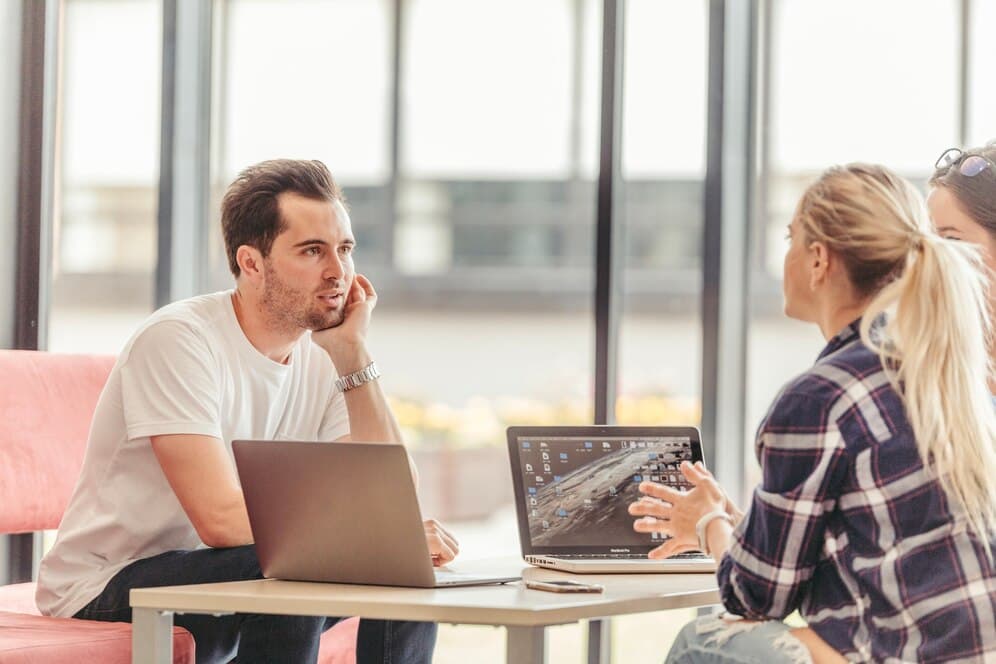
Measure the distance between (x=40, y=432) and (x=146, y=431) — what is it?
68 cm

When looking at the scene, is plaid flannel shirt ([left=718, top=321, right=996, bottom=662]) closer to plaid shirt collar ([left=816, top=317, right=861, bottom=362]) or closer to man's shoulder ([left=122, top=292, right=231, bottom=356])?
plaid shirt collar ([left=816, top=317, right=861, bottom=362])

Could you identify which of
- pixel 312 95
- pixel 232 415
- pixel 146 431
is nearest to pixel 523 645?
pixel 146 431

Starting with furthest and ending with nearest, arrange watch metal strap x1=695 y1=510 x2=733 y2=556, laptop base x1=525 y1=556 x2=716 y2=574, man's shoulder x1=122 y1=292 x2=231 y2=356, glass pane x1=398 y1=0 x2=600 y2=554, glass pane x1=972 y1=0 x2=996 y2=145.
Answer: glass pane x1=398 y1=0 x2=600 y2=554 < glass pane x1=972 y1=0 x2=996 y2=145 < man's shoulder x1=122 y1=292 x2=231 y2=356 < laptop base x1=525 y1=556 x2=716 y2=574 < watch metal strap x1=695 y1=510 x2=733 y2=556

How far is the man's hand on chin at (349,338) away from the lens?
2.43m

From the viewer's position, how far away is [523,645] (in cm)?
147

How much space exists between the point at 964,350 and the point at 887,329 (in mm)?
96

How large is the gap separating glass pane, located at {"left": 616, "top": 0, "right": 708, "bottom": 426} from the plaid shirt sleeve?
1.41 m

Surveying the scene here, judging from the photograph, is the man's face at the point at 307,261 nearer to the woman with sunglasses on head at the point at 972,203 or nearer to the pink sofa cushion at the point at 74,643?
the pink sofa cushion at the point at 74,643

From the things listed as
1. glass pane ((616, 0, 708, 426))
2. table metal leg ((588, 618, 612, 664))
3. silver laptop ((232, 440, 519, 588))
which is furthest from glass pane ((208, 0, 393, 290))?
silver laptop ((232, 440, 519, 588))

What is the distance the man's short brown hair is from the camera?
7.93 ft

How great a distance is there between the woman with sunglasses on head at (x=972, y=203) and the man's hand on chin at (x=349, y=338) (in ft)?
3.51

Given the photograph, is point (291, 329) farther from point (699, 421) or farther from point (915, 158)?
point (915, 158)

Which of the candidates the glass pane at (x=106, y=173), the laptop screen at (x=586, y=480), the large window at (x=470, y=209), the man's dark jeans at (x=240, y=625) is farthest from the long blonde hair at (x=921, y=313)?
the glass pane at (x=106, y=173)

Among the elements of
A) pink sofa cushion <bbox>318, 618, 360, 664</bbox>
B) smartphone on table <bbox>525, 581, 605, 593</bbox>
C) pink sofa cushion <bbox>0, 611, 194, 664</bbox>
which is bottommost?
pink sofa cushion <bbox>318, 618, 360, 664</bbox>
